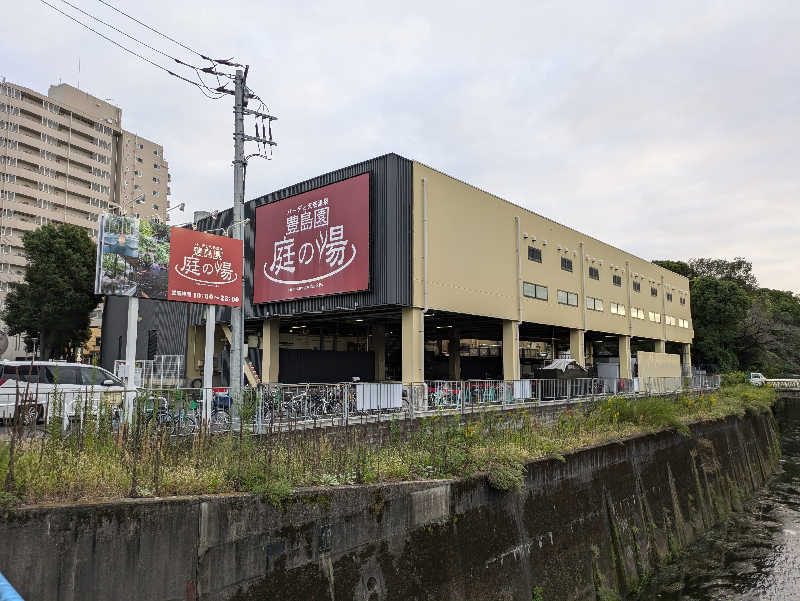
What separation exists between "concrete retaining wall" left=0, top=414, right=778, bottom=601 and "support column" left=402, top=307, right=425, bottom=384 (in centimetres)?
842

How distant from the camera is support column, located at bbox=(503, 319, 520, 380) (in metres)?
27.4

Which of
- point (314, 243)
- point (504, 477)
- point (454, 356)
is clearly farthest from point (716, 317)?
point (504, 477)

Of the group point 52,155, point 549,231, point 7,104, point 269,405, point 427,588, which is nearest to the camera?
point 427,588

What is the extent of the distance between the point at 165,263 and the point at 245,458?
286 inches

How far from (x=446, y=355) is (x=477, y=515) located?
32.7 meters

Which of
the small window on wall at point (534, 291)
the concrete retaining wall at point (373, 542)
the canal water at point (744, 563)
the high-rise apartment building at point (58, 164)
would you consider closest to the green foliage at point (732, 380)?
the canal water at point (744, 563)

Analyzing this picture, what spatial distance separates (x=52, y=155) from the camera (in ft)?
234

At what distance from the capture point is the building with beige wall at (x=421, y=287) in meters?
22.2

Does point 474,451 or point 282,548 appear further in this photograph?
point 474,451

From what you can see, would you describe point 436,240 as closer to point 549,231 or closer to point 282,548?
point 549,231

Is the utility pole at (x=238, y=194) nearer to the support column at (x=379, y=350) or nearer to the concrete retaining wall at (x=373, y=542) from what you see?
the concrete retaining wall at (x=373, y=542)

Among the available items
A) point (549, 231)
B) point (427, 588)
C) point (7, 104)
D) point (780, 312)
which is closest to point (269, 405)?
point (427, 588)

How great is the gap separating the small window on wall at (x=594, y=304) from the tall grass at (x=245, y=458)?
21.1 m

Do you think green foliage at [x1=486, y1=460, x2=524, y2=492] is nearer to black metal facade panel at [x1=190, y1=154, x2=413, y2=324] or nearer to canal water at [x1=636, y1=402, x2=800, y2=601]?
canal water at [x1=636, y1=402, x2=800, y2=601]
